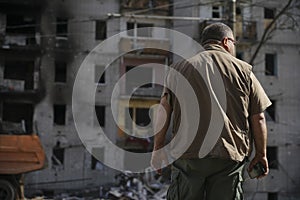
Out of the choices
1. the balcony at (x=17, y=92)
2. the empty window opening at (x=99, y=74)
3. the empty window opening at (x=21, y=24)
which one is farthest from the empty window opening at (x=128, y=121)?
the empty window opening at (x=21, y=24)

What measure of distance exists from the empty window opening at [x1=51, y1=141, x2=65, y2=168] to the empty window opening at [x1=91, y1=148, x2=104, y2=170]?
1619mm

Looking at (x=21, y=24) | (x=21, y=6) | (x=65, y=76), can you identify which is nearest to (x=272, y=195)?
(x=65, y=76)

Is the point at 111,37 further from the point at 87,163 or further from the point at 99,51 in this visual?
the point at 87,163

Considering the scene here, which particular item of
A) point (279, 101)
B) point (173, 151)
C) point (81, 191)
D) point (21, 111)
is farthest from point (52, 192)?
point (173, 151)

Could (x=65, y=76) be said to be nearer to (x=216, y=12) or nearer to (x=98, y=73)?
(x=98, y=73)

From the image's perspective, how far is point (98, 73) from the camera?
25562 millimetres

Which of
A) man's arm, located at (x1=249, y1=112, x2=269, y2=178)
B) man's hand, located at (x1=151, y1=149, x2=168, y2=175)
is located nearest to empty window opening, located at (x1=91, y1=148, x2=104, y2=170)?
man's hand, located at (x1=151, y1=149, x2=168, y2=175)

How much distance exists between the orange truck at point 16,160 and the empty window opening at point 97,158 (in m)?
10.9

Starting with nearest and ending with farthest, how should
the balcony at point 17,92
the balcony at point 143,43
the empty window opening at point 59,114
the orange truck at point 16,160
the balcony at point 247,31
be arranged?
1. the orange truck at point 16,160
2. the balcony at point 17,92
3. the balcony at point 143,43
4. the empty window opening at point 59,114
5. the balcony at point 247,31

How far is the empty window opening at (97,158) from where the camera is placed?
2464cm

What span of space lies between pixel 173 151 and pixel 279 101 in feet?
78.7

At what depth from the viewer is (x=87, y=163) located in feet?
80.9

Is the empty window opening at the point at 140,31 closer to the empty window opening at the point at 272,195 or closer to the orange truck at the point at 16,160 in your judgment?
the empty window opening at the point at 272,195

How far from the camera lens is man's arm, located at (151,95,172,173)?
3104 millimetres
